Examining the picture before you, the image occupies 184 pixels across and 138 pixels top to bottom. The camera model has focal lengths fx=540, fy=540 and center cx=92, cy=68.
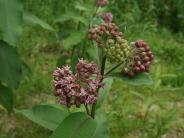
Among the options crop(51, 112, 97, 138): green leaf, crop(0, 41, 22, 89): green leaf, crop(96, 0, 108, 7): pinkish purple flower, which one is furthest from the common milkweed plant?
crop(96, 0, 108, 7): pinkish purple flower

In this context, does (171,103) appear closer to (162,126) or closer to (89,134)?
(162,126)

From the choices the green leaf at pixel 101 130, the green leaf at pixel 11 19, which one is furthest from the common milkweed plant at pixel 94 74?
the green leaf at pixel 11 19

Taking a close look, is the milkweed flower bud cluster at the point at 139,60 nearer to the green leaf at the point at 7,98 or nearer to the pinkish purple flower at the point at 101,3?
the green leaf at the point at 7,98

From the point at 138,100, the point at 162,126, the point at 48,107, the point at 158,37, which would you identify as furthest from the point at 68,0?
the point at 48,107

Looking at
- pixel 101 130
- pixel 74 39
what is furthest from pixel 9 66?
pixel 101 130

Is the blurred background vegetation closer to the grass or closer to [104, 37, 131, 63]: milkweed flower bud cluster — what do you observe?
the grass

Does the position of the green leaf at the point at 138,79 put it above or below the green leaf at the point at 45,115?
above
